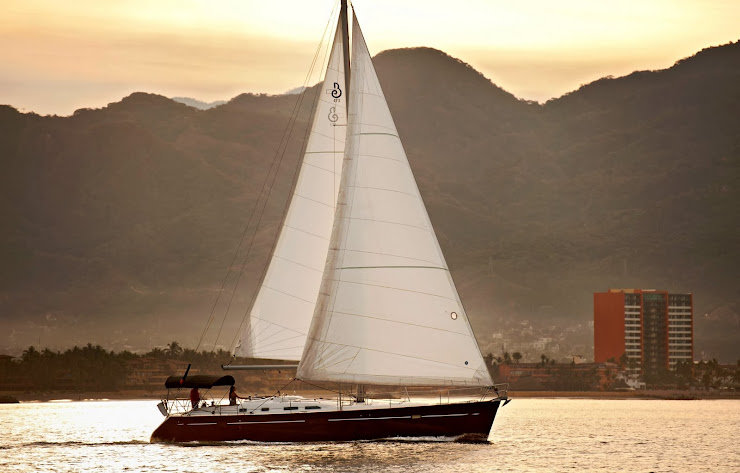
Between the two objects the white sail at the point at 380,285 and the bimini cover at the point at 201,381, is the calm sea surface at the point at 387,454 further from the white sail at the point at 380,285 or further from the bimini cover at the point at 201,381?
the white sail at the point at 380,285

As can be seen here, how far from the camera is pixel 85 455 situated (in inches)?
2655

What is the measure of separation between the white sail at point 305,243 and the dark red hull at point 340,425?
→ 10.7ft

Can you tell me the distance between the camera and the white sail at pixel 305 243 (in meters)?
56.0

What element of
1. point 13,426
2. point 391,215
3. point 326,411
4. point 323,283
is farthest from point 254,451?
point 13,426

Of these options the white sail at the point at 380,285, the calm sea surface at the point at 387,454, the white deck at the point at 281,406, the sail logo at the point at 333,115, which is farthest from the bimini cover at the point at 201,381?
the sail logo at the point at 333,115

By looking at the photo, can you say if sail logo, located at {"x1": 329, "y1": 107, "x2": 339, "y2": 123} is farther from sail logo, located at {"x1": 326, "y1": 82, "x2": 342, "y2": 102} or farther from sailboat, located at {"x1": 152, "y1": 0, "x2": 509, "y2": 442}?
sailboat, located at {"x1": 152, "y1": 0, "x2": 509, "y2": 442}

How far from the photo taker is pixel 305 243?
56469 mm

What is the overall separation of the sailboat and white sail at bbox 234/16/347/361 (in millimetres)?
142

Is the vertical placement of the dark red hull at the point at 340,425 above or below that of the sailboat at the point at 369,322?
below

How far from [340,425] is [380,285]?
20.9ft

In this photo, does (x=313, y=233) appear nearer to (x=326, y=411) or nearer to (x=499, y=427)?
(x=326, y=411)

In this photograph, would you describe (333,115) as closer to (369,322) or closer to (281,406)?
(369,322)

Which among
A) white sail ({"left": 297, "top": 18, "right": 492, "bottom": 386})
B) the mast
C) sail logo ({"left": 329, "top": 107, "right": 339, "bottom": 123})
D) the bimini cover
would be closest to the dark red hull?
the bimini cover

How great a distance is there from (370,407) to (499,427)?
2262 inches
